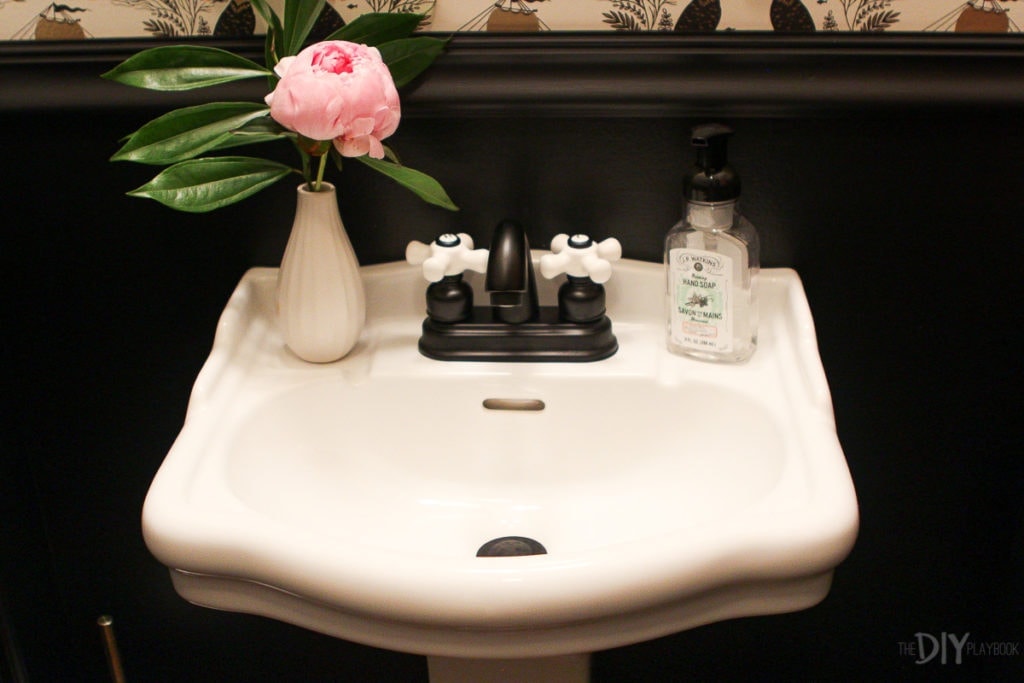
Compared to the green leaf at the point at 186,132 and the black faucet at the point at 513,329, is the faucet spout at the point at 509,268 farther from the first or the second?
the green leaf at the point at 186,132

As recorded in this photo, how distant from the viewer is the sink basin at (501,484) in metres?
0.73

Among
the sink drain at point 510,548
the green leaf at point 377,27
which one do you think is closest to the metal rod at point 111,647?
the sink drain at point 510,548

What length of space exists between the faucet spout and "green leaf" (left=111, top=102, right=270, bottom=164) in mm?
255

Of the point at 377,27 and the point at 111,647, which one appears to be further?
the point at 111,647

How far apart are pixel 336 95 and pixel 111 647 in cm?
88

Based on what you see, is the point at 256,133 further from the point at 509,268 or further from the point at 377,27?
the point at 509,268

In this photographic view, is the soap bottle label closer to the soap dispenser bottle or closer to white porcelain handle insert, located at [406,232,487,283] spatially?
the soap dispenser bottle

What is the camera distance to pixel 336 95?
0.84m

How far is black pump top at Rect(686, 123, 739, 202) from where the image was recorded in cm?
93

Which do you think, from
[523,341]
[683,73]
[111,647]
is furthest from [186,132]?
[111,647]

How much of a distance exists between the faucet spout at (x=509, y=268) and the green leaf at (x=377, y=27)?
→ 22 cm

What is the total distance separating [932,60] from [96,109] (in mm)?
864

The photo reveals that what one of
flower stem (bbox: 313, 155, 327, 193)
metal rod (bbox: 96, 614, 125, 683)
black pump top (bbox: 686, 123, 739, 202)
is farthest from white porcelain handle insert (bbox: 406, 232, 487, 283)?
metal rod (bbox: 96, 614, 125, 683)

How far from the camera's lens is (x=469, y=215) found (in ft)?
3.65
